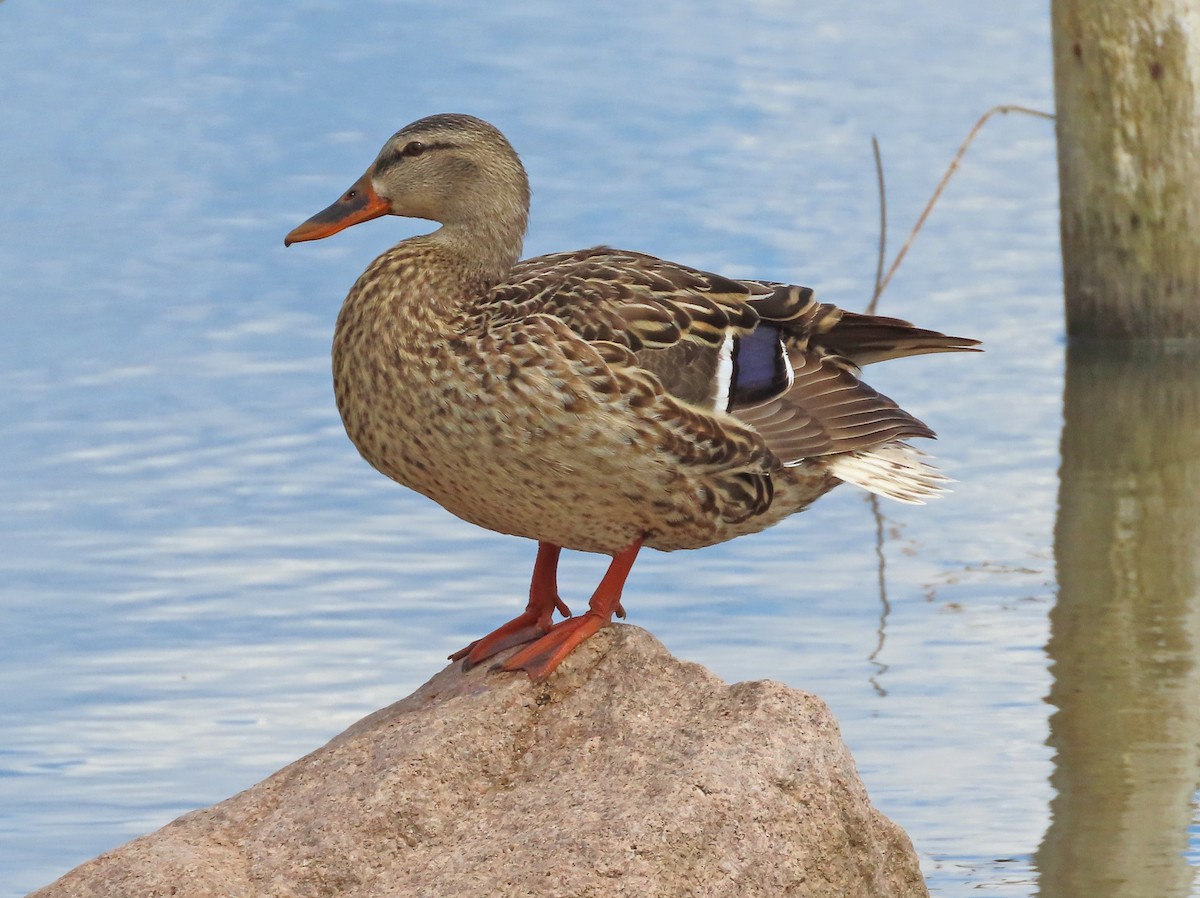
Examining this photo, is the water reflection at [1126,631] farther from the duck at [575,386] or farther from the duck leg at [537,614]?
the duck leg at [537,614]

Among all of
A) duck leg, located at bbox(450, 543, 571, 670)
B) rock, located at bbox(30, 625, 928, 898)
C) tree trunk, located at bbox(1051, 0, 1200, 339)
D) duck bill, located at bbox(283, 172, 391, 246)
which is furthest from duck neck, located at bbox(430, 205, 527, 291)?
tree trunk, located at bbox(1051, 0, 1200, 339)

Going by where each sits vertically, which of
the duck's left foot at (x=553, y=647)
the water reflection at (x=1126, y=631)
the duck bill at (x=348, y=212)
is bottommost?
the water reflection at (x=1126, y=631)

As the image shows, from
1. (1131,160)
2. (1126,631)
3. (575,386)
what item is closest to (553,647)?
(575,386)

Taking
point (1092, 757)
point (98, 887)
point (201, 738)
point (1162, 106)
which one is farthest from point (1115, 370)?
point (98, 887)

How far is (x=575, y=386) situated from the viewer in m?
5.77

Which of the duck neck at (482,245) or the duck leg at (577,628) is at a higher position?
the duck neck at (482,245)

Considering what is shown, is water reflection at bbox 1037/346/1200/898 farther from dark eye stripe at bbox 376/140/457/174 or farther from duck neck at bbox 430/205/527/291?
dark eye stripe at bbox 376/140/457/174

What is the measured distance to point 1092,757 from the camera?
25.2 ft

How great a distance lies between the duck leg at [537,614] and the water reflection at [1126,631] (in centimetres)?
180

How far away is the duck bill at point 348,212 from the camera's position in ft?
20.3

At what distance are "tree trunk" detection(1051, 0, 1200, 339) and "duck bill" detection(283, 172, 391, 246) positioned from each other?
729 centimetres

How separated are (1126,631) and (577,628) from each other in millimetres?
3500

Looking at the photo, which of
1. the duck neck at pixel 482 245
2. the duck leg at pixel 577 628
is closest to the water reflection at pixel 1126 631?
the duck leg at pixel 577 628

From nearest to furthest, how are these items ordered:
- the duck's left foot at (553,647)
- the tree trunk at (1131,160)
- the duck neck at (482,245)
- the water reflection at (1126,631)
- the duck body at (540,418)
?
the duck body at (540,418), the duck's left foot at (553,647), the duck neck at (482,245), the water reflection at (1126,631), the tree trunk at (1131,160)
